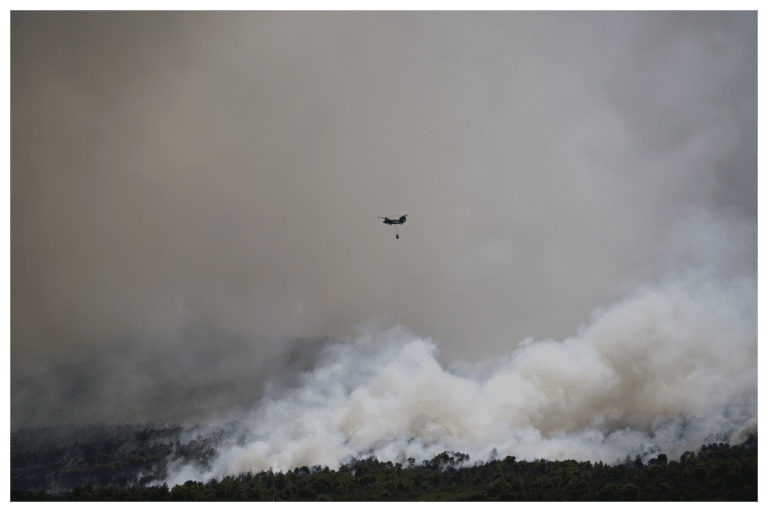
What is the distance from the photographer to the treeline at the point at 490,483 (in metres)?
78.3

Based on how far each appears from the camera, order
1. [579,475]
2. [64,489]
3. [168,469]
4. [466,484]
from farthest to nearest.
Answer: [168,469], [64,489], [466,484], [579,475]

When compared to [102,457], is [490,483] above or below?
below

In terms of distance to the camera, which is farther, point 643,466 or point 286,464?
point 286,464

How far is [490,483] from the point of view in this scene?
91.7m

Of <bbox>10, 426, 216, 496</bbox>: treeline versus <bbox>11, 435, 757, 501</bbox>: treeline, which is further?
<bbox>10, 426, 216, 496</bbox>: treeline

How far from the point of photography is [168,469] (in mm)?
113125

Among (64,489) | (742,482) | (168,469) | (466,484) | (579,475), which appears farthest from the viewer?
(168,469)

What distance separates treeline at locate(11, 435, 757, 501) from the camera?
78.3 m

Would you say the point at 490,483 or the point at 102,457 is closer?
the point at 490,483

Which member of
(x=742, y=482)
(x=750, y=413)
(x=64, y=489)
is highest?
(x=750, y=413)

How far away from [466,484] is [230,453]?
49.6 meters

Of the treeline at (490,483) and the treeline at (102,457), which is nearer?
the treeline at (490,483)

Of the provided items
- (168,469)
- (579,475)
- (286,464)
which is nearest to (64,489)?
(168,469)

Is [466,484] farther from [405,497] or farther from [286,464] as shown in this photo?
[286,464]
